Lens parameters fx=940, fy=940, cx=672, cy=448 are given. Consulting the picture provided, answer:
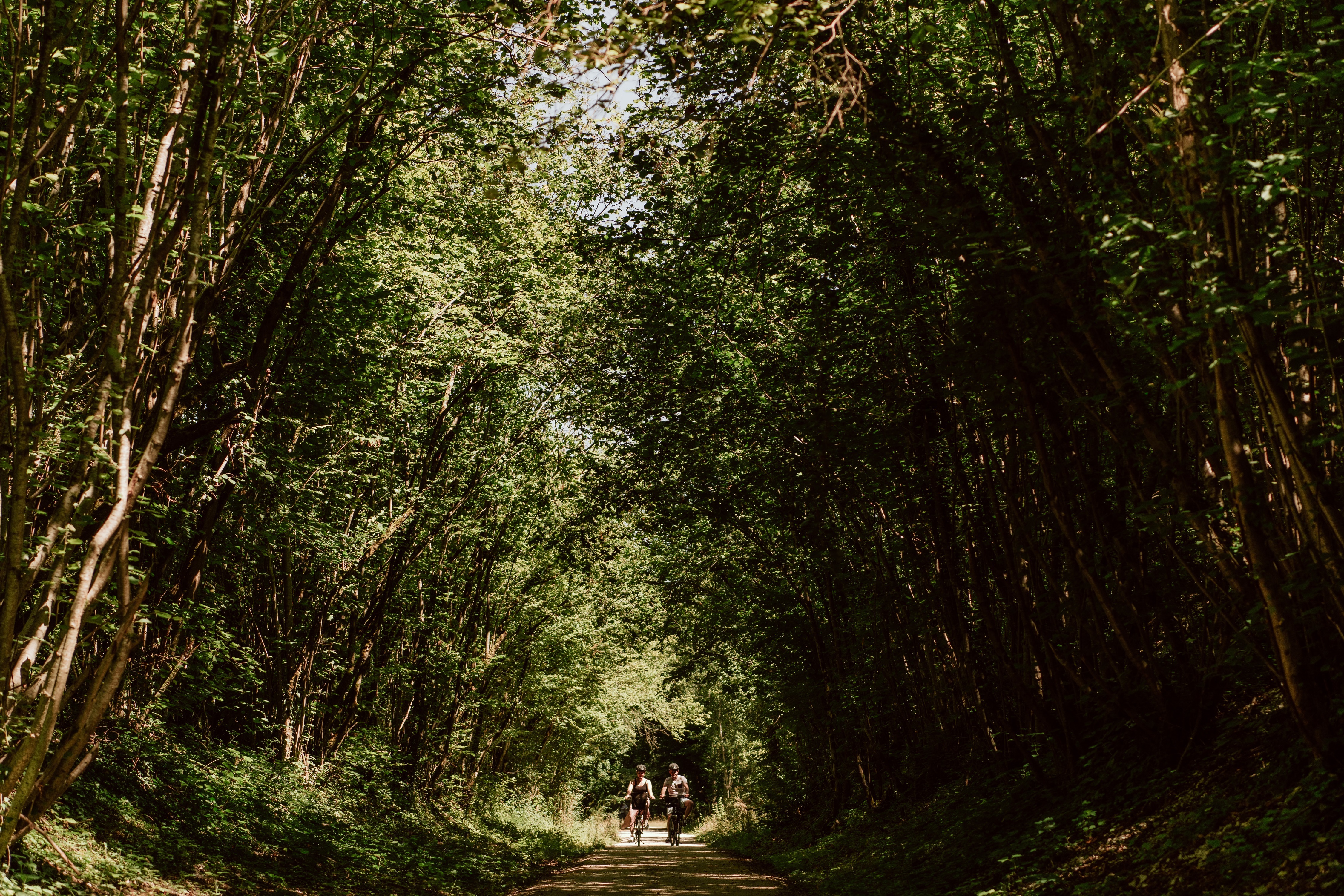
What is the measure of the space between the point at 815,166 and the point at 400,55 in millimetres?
3535

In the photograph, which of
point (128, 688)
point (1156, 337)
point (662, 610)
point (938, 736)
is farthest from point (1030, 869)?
point (662, 610)

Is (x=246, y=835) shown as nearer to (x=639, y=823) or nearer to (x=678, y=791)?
(x=678, y=791)

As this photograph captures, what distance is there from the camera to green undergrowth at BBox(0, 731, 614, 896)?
6746 millimetres

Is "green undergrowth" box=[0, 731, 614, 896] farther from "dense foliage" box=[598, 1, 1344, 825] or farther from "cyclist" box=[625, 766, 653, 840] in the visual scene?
"dense foliage" box=[598, 1, 1344, 825]

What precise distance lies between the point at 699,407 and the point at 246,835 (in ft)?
22.1

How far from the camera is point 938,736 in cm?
1238

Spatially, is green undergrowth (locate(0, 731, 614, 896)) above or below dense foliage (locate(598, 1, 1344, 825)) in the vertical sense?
below

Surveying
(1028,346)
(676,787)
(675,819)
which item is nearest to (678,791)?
(676,787)

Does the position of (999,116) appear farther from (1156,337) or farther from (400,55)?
(400,55)

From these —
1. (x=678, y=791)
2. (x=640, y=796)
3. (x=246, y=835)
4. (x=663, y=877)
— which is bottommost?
(x=663, y=877)

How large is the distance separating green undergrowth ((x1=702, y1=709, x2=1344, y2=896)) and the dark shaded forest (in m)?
0.05

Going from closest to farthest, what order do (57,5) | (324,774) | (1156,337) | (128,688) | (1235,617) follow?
(57,5)
(1156,337)
(1235,617)
(128,688)
(324,774)

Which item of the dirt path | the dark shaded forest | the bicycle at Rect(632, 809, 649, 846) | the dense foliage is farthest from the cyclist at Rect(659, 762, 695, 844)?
the dense foliage

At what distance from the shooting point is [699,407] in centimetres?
1186
